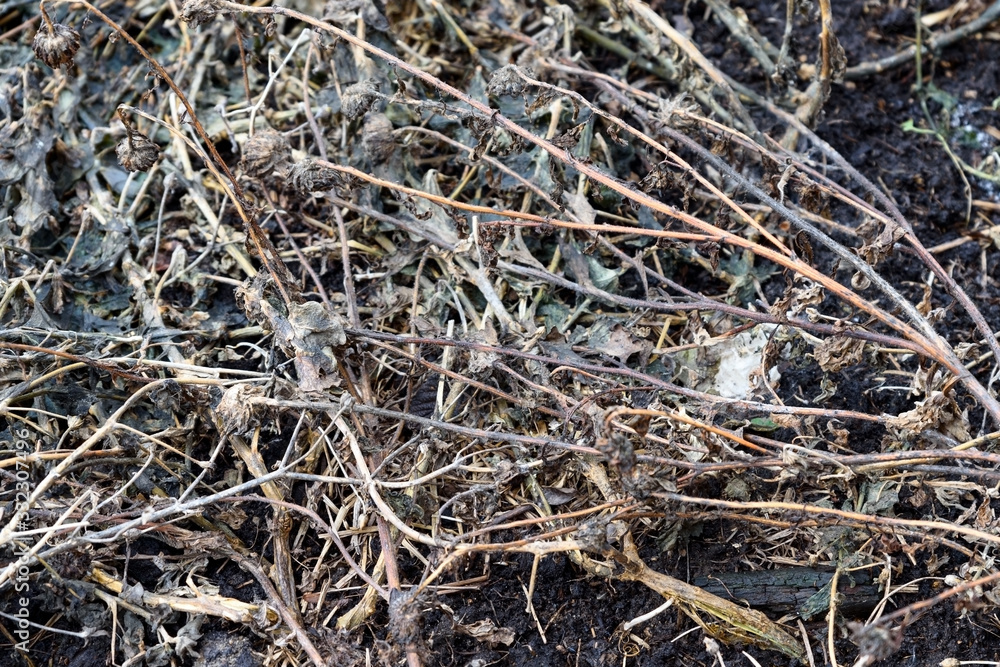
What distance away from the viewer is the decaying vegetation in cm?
183

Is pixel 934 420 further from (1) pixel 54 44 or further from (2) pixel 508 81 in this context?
(1) pixel 54 44

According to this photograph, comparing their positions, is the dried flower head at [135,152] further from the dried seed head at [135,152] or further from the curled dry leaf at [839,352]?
the curled dry leaf at [839,352]

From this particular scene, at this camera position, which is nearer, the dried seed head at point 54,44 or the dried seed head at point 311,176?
the dried seed head at point 54,44

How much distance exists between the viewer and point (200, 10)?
203cm

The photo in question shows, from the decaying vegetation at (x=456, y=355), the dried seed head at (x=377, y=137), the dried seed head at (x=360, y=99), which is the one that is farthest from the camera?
the dried seed head at (x=377, y=137)

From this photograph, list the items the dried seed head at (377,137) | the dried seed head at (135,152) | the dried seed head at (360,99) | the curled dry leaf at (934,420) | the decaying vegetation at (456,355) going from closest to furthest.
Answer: the curled dry leaf at (934,420)
the decaying vegetation at (456,355)
the dried seed head at (135,152)
the dried seed head at (360,99)
the dried seed head at (377,137)

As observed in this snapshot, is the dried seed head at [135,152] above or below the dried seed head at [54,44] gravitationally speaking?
below

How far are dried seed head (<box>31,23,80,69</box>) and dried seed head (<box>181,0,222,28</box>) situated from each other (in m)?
0.26

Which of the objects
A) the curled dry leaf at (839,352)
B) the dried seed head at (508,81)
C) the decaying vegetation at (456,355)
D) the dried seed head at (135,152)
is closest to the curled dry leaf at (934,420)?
the decaying vegetation at (456,355)

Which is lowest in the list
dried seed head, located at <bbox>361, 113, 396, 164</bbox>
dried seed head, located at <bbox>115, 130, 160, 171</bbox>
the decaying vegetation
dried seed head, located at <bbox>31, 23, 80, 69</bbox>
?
the decaying vegetation

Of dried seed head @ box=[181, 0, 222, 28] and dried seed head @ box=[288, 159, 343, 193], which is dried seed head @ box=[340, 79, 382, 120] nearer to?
dried seed head @ box=[288, 159, 343, 193]

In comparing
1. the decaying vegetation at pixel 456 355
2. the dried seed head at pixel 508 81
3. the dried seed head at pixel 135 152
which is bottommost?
the decaying vegetation at pixel 456 355

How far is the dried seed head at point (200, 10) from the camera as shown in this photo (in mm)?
2014

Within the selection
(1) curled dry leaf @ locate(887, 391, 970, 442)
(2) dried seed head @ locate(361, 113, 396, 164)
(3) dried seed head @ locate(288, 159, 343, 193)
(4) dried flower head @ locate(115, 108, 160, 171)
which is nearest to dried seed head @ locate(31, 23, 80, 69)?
(4) dried flower head @ locate(115, 108, 160, 171)
